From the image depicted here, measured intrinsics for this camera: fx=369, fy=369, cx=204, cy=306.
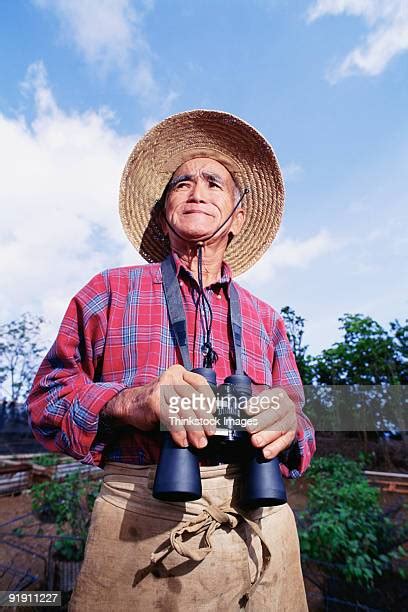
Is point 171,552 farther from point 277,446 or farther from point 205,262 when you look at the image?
point 205,262

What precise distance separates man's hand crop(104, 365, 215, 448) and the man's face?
79 centimetres

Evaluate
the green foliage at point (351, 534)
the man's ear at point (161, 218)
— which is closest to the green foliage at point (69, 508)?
the green foliage at point (351, 534)

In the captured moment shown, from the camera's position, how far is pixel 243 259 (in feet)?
6.89

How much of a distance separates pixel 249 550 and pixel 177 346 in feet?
2.23

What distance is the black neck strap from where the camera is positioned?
127 centimetres

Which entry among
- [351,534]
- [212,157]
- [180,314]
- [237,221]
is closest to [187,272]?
[180,314]

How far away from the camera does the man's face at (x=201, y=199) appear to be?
1.59 meters

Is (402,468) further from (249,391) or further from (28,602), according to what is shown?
(249,391)

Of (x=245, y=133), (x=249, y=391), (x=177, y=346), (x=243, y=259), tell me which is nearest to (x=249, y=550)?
(x=249, y=391)

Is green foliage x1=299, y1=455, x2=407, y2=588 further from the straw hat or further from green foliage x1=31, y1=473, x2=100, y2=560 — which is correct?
the straw hat

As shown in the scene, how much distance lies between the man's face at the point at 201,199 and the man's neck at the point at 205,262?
8 centimetres

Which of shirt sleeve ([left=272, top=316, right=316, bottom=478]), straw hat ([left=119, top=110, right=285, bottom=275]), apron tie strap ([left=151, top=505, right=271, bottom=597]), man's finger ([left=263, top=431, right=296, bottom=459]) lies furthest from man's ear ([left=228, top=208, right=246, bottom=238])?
apron tie strap ([left=151, top=505, right=271, bottom=597])

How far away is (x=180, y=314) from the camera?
52.8 inches

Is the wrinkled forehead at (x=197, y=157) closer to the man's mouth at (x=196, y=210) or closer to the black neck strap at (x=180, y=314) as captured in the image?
the man's mouth at (x=196, y=210)
